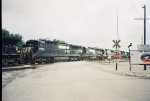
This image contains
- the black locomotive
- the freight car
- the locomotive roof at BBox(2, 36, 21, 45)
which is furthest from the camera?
the black locomotive

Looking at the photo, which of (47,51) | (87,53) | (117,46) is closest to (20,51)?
(47,51)

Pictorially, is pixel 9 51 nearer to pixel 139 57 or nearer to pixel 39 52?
pixel 39 52

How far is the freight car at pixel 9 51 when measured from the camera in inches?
614

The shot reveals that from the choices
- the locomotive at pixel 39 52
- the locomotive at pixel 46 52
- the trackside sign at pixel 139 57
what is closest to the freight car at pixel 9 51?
the locomotive at pixel 39 52

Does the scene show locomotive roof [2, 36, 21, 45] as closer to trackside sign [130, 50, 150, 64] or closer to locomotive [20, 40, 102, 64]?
locomotive [20, 40, 102, 64]

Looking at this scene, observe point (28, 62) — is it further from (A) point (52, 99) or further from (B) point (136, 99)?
(B) point (136, 99)

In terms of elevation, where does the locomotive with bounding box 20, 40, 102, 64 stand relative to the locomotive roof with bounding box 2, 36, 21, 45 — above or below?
below

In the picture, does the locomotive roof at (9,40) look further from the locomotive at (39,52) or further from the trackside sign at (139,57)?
the trackside sign at (139,57)

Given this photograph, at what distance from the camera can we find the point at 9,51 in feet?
53.8

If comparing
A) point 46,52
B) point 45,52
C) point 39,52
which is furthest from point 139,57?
point 46,52

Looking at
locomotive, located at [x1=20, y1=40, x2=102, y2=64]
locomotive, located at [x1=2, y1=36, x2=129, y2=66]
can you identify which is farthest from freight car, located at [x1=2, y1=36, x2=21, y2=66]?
locomotive, located at [x1=20, y1=40, x2=102, y2=64]

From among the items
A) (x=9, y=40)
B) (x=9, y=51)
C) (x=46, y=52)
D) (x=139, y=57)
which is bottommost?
(x=139, y=57)

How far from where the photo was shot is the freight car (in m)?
15.6

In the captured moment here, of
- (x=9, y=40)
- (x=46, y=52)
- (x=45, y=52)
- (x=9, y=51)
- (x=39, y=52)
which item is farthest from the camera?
(x=46, y=52)
